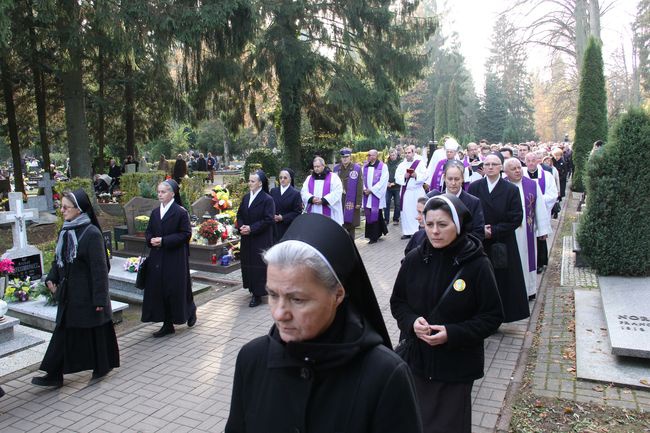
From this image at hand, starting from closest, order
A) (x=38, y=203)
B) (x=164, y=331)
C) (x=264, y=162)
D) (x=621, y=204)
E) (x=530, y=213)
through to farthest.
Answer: (x=164, y=331) → (x=530, y=213) → (x=621, y=204) → (x=38, y=203) → (x=264, y=162)

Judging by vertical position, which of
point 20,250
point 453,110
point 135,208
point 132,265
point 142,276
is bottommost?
point 132,265

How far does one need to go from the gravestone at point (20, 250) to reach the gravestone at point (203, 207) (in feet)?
15.5

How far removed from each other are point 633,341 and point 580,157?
17074mm

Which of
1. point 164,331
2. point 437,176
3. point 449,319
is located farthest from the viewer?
point 437,176

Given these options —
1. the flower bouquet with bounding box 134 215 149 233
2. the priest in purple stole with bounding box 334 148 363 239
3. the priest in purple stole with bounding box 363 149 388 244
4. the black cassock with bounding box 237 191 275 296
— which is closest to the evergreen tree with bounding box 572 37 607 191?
the priest in purple stole with bounding box 363 149 388 244

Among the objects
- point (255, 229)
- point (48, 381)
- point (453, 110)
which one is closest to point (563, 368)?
point (255, 229)

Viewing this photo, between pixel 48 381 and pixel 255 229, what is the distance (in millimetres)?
3571

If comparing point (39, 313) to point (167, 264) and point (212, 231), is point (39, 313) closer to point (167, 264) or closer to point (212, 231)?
point (167, 264)

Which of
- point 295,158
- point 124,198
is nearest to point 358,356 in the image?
point 124,198

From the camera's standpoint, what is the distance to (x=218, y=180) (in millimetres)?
35062

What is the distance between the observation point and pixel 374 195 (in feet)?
43.2

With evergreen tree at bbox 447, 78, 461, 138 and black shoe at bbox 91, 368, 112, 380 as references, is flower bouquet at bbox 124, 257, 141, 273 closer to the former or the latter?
black shoe at bbox 91, 368, 112, 380

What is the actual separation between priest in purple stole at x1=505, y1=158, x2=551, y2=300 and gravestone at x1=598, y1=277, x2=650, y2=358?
97cm

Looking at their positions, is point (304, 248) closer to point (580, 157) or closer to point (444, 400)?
point (444, 400)
